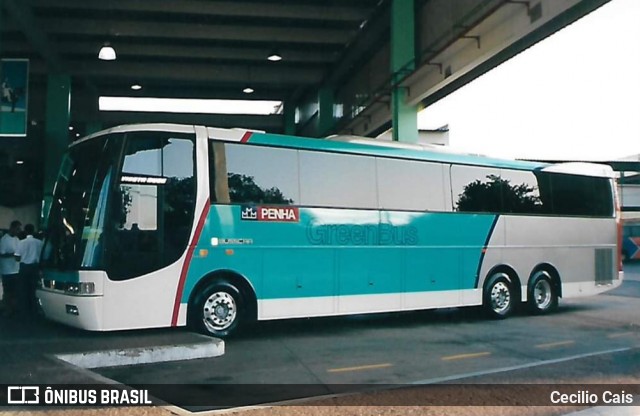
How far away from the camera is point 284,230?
10953 mm

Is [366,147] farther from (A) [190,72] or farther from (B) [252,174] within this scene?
(A) [190,72]

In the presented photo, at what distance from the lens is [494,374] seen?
7637 mm

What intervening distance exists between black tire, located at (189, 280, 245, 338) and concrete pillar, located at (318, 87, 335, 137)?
1554 centimetres

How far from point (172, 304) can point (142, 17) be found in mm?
12163

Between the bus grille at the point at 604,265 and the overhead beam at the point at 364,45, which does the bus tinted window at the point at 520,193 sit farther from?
the overhead beam at the point at 364,45

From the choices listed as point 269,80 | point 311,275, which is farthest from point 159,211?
point 269,80

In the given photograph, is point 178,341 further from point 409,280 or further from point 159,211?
point 409,280

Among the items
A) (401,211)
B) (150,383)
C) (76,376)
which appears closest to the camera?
(76,376)

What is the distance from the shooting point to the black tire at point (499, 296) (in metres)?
13.6

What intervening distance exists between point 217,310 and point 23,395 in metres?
4.57

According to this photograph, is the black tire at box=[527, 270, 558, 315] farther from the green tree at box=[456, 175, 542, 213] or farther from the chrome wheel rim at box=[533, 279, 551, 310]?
the green tree at box=[456, 175, 542, 213]

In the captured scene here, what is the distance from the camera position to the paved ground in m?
6.56

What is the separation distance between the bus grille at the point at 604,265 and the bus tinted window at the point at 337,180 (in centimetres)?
676

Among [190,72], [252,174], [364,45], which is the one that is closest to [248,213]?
[252,174]
